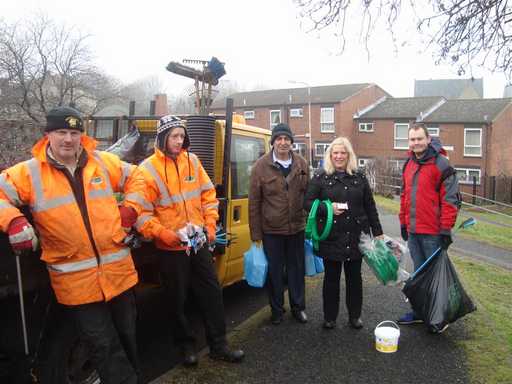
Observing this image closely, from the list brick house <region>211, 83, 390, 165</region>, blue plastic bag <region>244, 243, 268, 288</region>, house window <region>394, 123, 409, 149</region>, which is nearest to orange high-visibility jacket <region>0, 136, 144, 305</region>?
Answer: blue plastic bag <region>244, 243, 268, 288</region>

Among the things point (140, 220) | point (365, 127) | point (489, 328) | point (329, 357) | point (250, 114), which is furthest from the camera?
point (250, 114)

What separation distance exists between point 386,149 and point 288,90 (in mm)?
12146

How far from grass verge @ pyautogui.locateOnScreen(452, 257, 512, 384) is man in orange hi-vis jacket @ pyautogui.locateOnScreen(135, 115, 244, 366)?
1.87 meters

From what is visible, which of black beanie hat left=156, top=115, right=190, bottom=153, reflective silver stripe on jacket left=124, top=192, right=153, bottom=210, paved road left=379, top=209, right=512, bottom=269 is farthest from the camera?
paved road left=379, top=209, right=512, bottom=269

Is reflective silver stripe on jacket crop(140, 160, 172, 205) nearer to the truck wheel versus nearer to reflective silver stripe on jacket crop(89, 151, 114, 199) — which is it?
reflective silver stripe on jacket crop(89, 151, 114, 199)

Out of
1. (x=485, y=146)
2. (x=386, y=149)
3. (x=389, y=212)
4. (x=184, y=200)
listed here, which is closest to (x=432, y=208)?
(x=184, y=200)

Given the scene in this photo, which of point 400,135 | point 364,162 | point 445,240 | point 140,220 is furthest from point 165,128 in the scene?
point 400,135

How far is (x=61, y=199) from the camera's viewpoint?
2.55 m

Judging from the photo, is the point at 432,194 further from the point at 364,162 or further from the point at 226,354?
the point at 364,162

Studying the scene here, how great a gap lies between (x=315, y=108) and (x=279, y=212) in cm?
3730

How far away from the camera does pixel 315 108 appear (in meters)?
40.5

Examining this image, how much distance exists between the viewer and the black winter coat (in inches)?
163

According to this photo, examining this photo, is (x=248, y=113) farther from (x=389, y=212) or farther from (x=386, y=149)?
(x=389, y=212)

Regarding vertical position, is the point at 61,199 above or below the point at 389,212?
above
